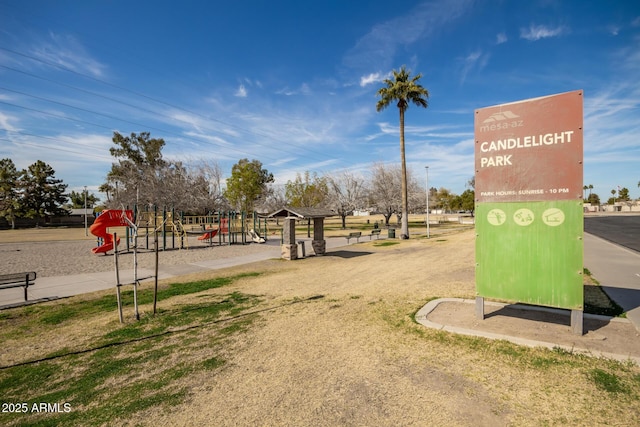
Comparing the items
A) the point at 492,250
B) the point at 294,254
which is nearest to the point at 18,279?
the point at 294,254

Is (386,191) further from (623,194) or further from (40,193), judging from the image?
(623,194)

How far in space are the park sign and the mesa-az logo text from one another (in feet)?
0.05

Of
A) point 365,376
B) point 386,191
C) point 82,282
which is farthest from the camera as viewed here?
point 386,191

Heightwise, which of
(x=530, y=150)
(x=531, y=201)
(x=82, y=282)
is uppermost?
(x=530, y=150)

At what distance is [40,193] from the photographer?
198ft

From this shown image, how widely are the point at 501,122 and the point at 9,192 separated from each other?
3112 inches

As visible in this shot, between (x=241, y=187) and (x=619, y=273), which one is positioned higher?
(x=241, y=187)

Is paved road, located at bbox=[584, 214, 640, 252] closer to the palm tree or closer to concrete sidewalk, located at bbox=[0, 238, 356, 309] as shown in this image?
the palm tree

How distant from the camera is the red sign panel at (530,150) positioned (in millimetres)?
5441

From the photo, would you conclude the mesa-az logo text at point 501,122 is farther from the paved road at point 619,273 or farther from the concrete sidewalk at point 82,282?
the concrete sidewalk at point 82,282

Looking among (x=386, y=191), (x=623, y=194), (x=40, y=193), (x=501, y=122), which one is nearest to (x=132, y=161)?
(x=40, y=193)

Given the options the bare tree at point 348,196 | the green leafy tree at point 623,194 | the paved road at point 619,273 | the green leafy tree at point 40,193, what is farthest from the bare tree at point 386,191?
the green leafy tree at point 623,194

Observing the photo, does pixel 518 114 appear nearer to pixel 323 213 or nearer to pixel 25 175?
pixel 323 213

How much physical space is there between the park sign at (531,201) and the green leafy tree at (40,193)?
77561mm
